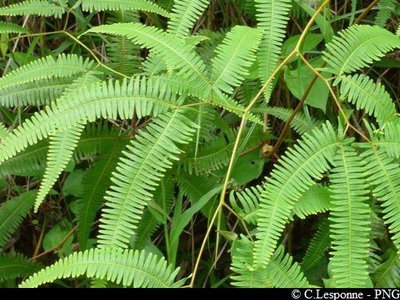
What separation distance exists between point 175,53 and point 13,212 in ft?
3.31

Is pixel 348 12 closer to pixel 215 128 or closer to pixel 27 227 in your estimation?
pixel 215 128

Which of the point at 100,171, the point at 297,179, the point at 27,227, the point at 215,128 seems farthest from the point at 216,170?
the point at 27,227

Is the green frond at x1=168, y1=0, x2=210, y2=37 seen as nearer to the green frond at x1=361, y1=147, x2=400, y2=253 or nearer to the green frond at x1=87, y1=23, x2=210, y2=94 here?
the green frond at x1=87, y1=23, x2=210, y2=94

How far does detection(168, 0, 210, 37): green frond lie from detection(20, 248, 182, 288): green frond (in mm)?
875

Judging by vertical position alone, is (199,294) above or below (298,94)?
below

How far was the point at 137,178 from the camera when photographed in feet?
5.62

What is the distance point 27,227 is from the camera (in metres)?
2.71

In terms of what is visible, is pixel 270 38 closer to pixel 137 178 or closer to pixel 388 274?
pixel 137 178

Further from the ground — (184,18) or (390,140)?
(184,18)

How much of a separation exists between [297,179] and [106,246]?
0.58m

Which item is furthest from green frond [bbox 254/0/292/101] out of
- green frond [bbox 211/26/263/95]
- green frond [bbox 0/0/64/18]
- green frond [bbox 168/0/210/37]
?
green frond [bbox 0/0/64/18]

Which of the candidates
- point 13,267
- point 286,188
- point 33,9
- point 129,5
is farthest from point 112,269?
point 33,9

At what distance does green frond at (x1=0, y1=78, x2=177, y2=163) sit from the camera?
172 cm

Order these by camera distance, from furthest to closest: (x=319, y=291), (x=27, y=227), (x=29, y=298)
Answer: (x=27, y=227) < (x=29, y=298) < (x=319, y=291)
